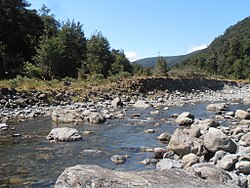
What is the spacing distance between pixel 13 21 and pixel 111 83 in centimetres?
2640

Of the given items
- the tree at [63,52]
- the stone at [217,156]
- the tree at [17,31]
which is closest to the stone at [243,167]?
the stone at [217,156]

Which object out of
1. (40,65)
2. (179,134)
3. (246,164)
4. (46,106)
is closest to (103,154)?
(179,134)

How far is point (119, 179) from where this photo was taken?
5781mm

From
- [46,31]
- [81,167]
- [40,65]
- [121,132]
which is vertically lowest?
[121,132]

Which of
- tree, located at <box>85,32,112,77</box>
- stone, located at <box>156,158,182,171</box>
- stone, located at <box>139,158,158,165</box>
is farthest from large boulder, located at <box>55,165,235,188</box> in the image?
tree, located at <box>85,32,112,77</box>

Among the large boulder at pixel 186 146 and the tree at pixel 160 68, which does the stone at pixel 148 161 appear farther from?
the tree at pixel 160 68

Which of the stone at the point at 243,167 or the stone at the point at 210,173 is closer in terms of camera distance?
the stone at the point at 210,173

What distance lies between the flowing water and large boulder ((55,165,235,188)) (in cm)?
311

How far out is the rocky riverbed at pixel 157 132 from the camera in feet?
20.8

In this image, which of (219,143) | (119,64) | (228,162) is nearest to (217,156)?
(219,143)

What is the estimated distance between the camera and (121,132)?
55.6 ft

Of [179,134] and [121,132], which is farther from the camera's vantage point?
[121,132]

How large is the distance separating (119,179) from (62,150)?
741 cm

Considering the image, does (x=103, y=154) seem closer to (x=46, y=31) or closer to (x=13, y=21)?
(x=46, y=31)
